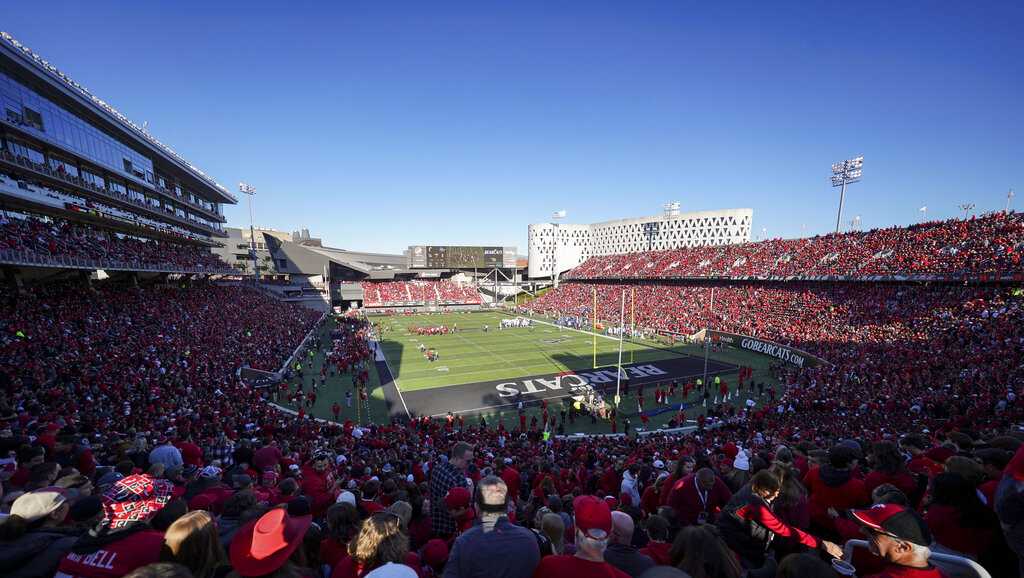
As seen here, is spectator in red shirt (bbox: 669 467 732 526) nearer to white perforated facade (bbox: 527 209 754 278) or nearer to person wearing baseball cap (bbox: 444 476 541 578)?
person wearing baseball cap (bbox: 444 476 541 578)

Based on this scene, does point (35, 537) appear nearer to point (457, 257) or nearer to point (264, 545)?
point (264, 545)

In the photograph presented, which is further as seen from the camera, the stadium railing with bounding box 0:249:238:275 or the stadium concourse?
the stadium railing with bounding box 0:249:238:275

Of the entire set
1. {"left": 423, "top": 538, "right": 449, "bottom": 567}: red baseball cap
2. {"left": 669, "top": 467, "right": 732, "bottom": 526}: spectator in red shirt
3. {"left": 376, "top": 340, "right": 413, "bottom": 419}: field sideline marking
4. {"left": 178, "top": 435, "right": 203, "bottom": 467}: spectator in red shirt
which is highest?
{"left": 423, "top": 538, "right": 449, "bottom": 567}: red baseball cap

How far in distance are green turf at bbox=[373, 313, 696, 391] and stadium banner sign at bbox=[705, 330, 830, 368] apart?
491 centimetres

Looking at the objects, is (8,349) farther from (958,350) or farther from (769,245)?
(769,245)

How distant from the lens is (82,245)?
2492 centimetres

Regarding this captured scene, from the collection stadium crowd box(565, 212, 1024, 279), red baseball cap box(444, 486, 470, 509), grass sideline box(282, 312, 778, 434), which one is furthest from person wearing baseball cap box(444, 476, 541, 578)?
stadium crowd box(565, 212, 1024, 279)

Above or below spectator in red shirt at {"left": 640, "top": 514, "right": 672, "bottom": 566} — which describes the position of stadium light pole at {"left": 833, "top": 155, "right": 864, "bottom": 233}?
above

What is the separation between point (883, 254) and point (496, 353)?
112ft

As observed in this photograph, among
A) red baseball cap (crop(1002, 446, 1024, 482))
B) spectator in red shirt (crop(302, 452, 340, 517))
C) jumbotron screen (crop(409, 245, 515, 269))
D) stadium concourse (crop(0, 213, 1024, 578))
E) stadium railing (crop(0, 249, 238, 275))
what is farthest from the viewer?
jumbotron screen (crop(409, 245, 515, 269))

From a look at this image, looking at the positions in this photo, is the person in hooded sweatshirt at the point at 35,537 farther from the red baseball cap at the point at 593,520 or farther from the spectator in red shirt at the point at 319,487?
the red baseball cap at the point at 593,520

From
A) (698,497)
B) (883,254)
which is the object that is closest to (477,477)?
(698,497)

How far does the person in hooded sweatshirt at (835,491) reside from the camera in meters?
4.27

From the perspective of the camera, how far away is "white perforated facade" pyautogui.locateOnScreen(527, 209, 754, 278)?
102m
